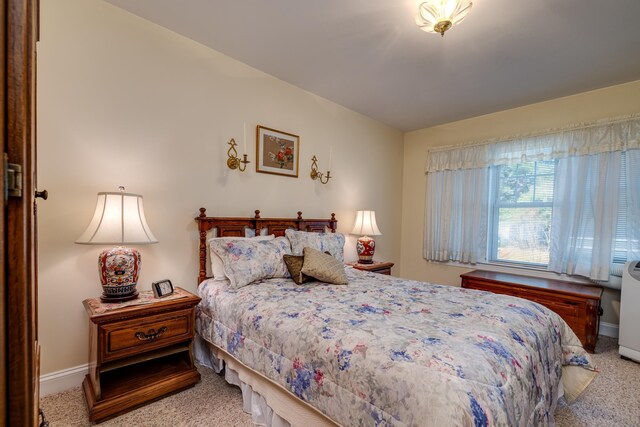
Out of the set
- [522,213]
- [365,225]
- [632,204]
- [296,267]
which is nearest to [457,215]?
[522,213]

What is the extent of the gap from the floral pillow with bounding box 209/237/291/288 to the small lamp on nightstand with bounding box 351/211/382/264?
1.37 m

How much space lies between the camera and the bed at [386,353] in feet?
3.33

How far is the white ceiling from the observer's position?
195 centimetres

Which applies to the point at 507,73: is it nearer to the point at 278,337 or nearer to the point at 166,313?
the point at 278,337

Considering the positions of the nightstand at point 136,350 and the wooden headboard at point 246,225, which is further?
the wooden headboard at point 246,225

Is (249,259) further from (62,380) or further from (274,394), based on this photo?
(62,380)

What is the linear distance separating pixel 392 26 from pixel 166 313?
252 cm

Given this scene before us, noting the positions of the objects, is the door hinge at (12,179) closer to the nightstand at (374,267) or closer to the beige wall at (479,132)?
the nightstand at (374,267)

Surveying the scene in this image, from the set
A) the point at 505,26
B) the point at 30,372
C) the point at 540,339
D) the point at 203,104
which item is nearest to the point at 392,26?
the point at 505,26

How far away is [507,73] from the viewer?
2715 mm

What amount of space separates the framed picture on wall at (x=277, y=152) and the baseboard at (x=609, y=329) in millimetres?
3568

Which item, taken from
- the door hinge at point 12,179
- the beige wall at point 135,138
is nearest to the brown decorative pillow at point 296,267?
the beige wall at point 135,138

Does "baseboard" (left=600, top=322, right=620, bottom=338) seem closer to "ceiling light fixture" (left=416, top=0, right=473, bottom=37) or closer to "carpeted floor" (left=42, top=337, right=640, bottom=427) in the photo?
"carpeted floor" (left=42, top=337, right=640, bottom=427)

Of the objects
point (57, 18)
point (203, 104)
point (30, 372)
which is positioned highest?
point (57, 18)
